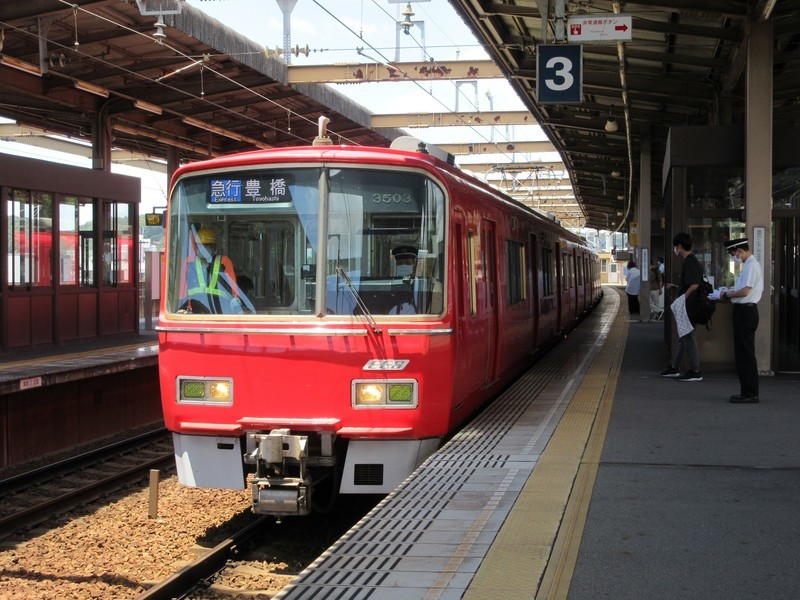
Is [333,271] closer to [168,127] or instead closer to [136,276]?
[136,276]

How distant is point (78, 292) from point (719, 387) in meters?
10.9

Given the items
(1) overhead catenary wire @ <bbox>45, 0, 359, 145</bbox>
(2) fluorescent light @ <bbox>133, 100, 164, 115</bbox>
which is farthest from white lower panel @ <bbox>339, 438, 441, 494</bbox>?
(2) fluorescent light @ <bbox>133, 100, 164, 115</bbox>

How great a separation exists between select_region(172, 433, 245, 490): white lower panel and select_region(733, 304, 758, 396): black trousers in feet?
17.1

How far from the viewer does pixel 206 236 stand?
7.16m

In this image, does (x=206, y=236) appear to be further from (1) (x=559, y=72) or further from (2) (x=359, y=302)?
(1) (x=559, y=72)

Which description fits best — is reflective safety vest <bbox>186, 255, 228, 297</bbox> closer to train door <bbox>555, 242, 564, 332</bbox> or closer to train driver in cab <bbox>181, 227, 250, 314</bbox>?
train driver in cab <bbox>181, 227, 250, 314</bbox>

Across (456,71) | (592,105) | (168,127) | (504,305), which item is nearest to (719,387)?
(504,305)

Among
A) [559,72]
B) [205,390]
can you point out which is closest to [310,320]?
[205,390]

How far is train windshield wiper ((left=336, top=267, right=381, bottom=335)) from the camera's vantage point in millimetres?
6715

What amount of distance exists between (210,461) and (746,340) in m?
5.42

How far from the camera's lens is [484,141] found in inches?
1246

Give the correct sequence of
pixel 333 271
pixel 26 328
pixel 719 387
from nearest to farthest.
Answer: pixel 333 271 → pixel 719 387 → pixel 26 328

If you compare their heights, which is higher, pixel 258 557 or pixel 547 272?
pixel 547 272

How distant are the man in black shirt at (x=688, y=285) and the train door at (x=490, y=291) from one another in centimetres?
272
